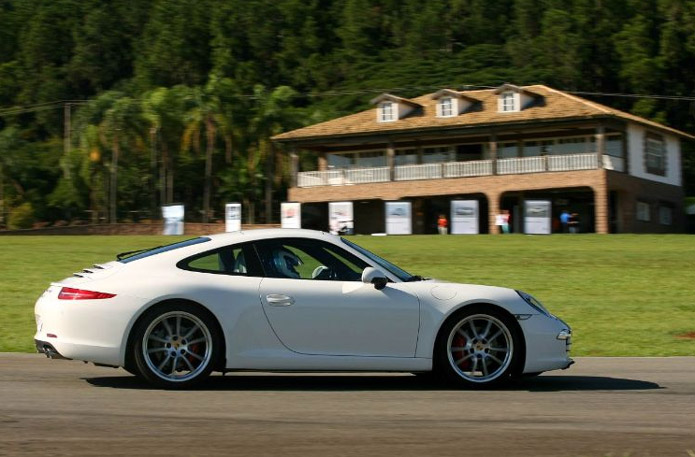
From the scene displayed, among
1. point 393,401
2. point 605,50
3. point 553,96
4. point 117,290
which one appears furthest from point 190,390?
point 605,50

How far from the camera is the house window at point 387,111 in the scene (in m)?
61.3

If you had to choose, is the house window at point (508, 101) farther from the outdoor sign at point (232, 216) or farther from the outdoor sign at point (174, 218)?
the outdoor sign at point (174, 218)

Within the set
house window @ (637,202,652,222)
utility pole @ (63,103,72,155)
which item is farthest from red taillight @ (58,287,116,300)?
utility pole @ (63,103,72,155)

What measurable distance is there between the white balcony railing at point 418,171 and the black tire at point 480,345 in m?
49.0

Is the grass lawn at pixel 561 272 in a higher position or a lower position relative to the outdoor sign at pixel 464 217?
lower

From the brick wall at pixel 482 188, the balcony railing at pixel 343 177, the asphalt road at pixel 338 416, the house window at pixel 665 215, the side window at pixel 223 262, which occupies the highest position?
the balcony railing at pixel 343 177

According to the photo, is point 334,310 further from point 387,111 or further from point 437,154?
point 437,154

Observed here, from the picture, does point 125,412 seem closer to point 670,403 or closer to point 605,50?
point 670,403

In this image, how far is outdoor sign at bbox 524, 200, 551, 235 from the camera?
45062mm

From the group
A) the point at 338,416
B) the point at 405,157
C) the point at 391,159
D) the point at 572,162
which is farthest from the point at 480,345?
the point at 405,157

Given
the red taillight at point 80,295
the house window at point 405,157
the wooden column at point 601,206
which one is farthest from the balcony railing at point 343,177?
the red taillight at point 80,295

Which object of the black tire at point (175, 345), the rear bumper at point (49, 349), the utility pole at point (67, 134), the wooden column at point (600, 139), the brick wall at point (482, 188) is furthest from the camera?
the utility pole at point (67, 134)

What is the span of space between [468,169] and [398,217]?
10.4 m

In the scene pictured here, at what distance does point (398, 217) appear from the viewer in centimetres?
4781
